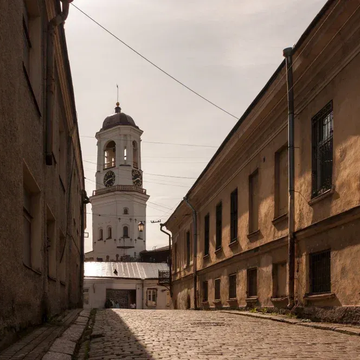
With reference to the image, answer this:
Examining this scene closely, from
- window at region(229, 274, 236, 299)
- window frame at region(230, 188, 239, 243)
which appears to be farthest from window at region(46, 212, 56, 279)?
window at region(229, 274, 236, 299)

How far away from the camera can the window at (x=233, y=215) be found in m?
18.2

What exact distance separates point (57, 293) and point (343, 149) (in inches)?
246

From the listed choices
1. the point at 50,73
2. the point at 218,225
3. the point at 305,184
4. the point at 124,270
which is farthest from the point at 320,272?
the point at 124,270

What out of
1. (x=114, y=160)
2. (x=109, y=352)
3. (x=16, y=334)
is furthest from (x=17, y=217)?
(x=114, y=160)

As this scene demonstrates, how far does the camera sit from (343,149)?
32.3 feet

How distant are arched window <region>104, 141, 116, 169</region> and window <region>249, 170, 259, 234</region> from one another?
5121 cm

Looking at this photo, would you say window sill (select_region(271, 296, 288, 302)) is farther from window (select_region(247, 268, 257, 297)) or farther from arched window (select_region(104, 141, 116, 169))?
arched window (select_region(104, 141, 116, 169))

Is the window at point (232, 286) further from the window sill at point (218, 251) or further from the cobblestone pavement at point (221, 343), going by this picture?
the cobblestone pavement at point (221, 343)

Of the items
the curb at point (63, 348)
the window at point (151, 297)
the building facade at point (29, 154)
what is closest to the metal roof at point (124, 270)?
the window at point (151, 297)

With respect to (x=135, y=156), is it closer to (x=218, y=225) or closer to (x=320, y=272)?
(x=218, y=225)

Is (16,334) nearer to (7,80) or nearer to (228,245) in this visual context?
(7,80)

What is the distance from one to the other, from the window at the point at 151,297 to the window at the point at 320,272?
4207cm

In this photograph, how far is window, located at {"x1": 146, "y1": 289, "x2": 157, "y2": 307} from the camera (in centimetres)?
5216

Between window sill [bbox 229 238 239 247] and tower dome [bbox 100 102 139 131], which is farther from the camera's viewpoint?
tower dome [bbox 100 102 139 131]
